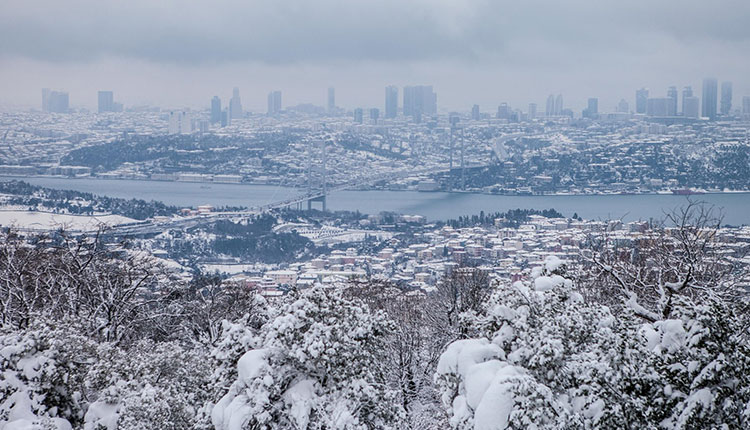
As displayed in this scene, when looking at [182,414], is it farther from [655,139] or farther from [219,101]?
[219,101]

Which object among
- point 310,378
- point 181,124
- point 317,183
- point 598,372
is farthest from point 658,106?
point 598,372

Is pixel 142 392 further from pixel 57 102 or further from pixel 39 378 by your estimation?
pixel 57 102

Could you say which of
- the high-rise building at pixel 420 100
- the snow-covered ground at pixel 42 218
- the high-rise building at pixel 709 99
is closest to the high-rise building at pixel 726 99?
the high-rise building at pixel 709 99

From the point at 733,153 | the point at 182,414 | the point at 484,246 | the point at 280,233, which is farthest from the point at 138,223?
the point at 733,153

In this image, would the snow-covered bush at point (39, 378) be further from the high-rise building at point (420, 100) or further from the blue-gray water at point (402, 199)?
the high-rise building at point (420, 100)

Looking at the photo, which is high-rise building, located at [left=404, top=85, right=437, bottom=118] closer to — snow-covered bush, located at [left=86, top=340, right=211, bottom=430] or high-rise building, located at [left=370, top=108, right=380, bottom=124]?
high-rise building, located at [left=370, top=108, right=380, bottom=124]

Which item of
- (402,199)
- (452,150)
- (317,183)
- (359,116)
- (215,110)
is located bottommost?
(402,199)
